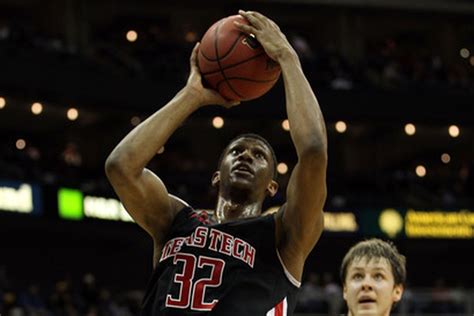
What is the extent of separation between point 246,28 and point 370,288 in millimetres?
1398

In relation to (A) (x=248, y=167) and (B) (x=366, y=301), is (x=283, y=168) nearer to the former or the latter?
(B) (x=366, y=301)

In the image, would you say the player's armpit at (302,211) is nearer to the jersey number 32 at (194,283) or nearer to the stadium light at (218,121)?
the jersey number 32 at (194,283)

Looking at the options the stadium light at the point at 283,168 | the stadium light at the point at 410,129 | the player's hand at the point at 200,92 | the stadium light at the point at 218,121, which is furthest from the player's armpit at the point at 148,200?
the stadium light at the point at 410,129

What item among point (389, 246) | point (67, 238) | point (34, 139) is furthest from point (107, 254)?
point (389, 246)

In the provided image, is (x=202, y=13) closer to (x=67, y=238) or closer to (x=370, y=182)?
(x=370, y=182)

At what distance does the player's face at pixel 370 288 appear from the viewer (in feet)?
16.7

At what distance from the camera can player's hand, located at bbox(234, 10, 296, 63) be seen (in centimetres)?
447

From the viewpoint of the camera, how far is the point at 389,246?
17.5 feet

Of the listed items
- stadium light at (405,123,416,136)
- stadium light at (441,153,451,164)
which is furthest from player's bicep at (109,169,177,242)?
stadium light at (441,153,451,164)

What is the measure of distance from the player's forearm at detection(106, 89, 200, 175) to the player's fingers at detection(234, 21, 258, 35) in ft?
1.47

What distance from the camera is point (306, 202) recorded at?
436 cm

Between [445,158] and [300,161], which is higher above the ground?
[445,158]

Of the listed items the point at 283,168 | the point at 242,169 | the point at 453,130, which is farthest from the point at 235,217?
the point at 453,130

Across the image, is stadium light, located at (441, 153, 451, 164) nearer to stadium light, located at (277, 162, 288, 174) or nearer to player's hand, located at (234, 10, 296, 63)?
stadium light, located at (277, 162, 288, 174)
